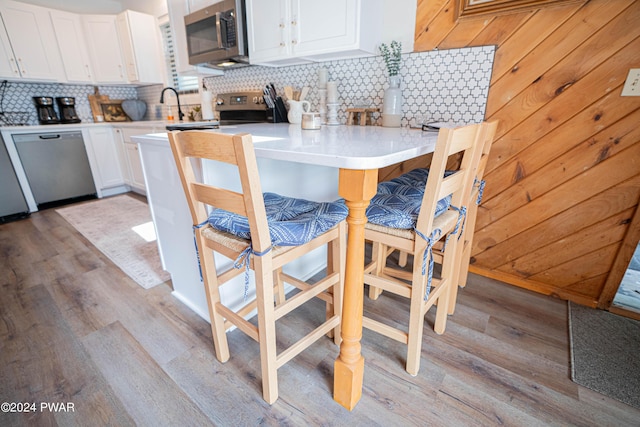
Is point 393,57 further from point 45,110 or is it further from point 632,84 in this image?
point 45,110

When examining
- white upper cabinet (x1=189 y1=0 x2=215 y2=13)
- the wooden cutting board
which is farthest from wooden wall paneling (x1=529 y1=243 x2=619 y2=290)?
the wooden cutting board

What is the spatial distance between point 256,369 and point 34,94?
15.0 ft

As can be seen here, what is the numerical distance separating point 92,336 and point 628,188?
9.27 feet

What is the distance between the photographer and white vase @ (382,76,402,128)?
1842 millimetres

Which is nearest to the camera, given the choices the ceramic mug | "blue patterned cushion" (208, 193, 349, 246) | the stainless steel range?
"blue patterned cushion" (208, 193, 349, 246)

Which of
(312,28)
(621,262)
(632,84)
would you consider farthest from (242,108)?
(621,262)

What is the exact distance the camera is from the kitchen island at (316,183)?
86cm

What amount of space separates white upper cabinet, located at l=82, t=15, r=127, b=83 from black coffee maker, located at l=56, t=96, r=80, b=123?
0.42m

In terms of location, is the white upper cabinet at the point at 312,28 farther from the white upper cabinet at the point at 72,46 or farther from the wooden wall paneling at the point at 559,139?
the white upper cabinet at the point at 72,46

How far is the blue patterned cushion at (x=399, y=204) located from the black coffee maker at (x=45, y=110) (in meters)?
4.32

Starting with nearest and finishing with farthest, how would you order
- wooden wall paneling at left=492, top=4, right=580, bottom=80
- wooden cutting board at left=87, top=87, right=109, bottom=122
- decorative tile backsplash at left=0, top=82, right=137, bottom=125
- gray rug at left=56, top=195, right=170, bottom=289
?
wooden wall paneling at left=492, top=4, right=580, bottom=80, gray rug at left=56, top=195, right=170, bottom=289, decorative tile backsplash at left=0, top=82, right=137, bottom=125, wooden cutting board at left=87, top=87, right=109, bottom=122

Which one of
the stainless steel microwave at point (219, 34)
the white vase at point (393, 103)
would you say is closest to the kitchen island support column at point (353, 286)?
the white vase at point (393, 103)

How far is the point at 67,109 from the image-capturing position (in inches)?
149

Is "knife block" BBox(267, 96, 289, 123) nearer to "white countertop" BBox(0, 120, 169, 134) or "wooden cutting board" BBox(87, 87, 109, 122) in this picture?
"white countertop" BBox(0, 120, 169, 134)
